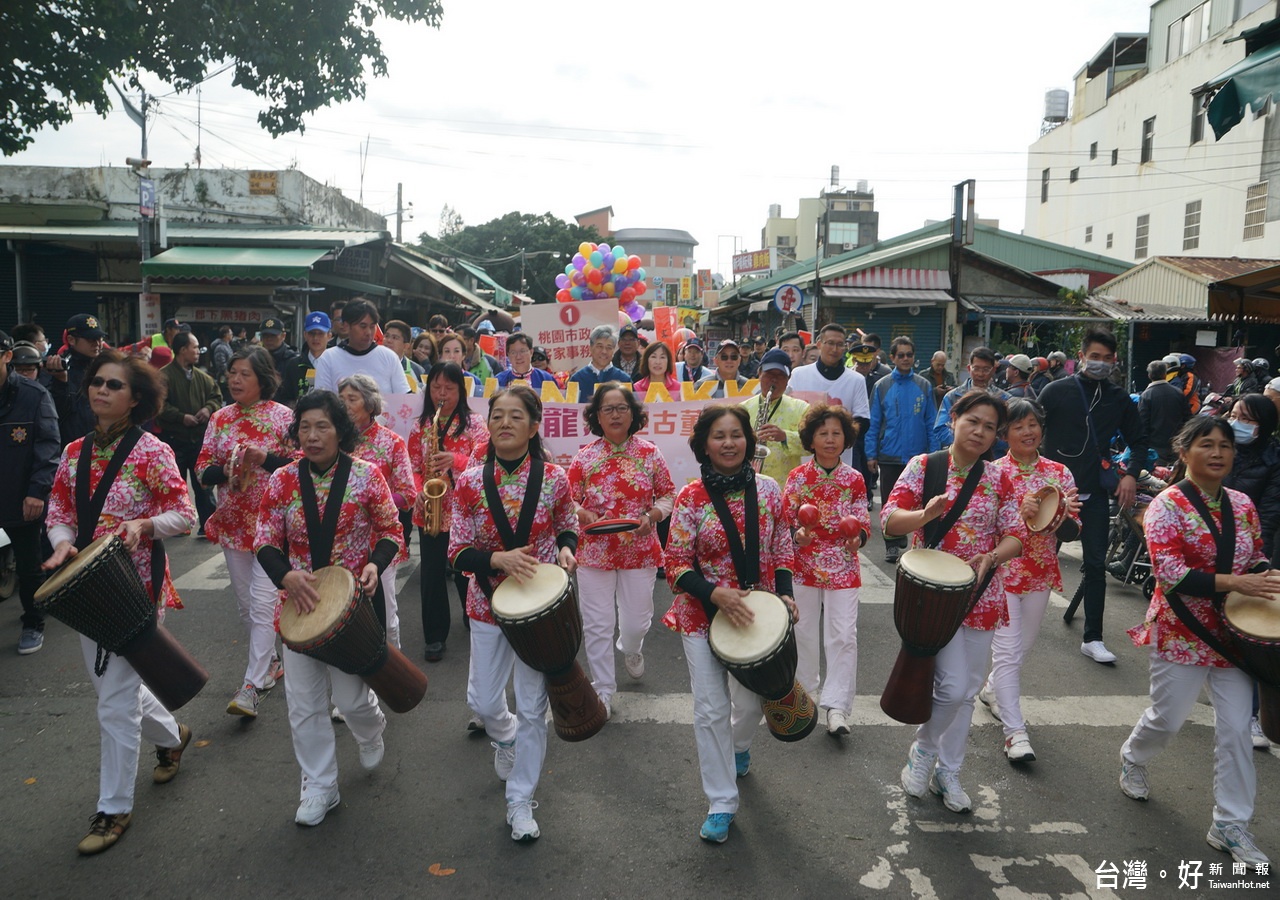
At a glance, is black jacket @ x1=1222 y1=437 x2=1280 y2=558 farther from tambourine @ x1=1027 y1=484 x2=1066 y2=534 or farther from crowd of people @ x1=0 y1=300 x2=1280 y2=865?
tambourine @ x1=1027 y1=484 x2=1066 y2=534

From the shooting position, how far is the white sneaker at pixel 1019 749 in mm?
4270

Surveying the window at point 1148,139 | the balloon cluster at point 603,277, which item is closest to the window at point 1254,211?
the window at point 1148,139

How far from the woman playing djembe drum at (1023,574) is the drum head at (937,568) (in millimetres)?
862

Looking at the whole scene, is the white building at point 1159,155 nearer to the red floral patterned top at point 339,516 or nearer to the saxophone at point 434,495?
the saxophone at point 434,495

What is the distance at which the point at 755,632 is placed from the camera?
3416 millimetres

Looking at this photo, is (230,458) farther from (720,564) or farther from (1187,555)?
(1187,555)

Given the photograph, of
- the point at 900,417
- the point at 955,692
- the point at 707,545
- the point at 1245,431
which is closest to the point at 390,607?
the point at 707,545

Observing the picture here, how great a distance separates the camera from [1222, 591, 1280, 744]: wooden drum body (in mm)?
3328

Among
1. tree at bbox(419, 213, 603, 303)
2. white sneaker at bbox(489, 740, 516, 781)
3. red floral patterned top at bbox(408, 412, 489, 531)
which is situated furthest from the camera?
tree at bbox(419, 213, 603, 303)

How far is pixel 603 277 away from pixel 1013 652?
9356 mm

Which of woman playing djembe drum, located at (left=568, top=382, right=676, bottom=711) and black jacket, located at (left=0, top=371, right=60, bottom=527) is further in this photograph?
black jacket, located at (left=0, top=371, right=60, bottom=527)

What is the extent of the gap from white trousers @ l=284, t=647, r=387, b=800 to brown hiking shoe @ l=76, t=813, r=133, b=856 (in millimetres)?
705

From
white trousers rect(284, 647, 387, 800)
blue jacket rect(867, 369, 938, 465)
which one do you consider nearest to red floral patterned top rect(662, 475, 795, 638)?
white trousers rect(284, 647, 387, 800)

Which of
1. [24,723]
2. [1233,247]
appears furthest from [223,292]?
[1233,247]
